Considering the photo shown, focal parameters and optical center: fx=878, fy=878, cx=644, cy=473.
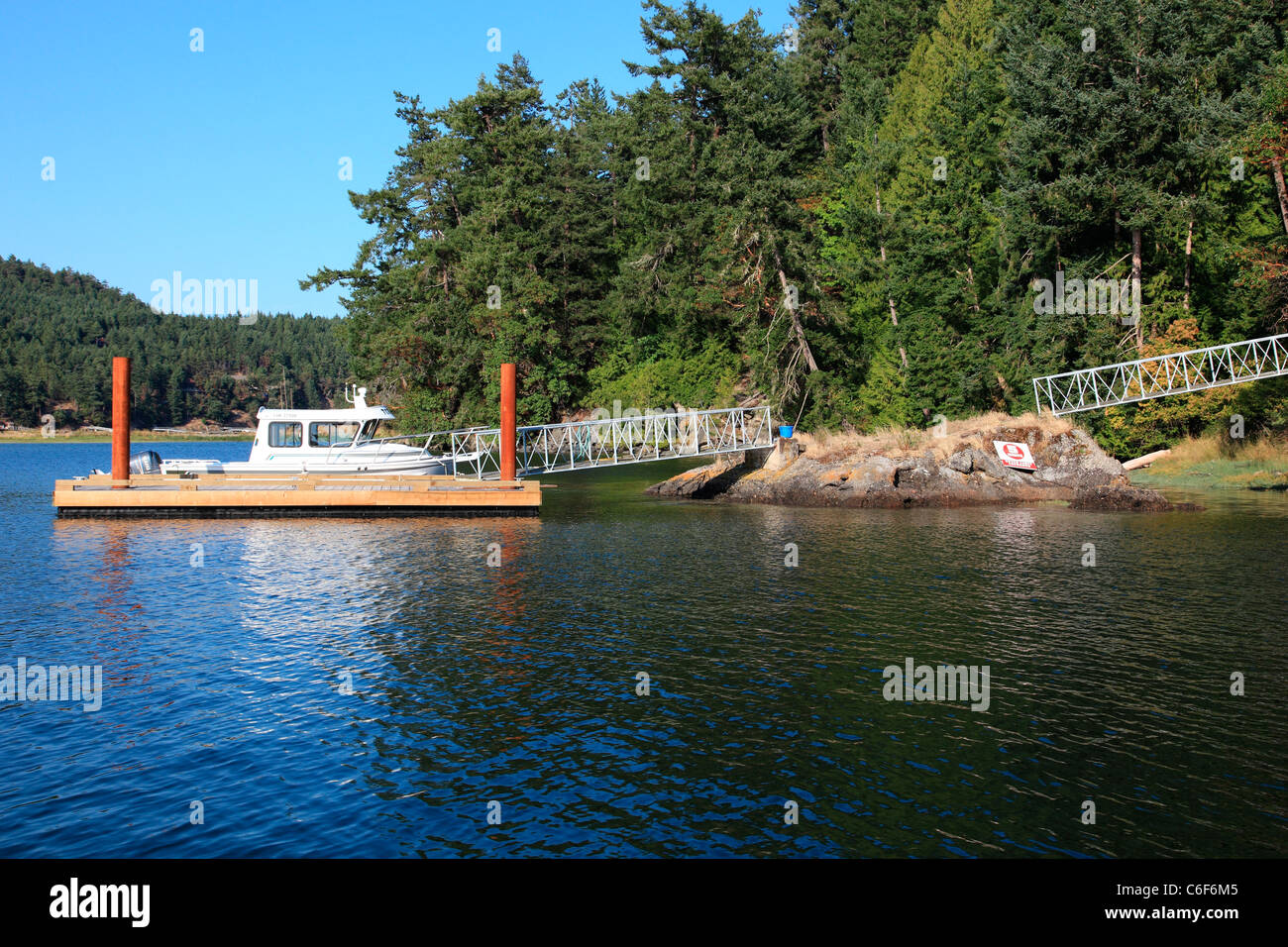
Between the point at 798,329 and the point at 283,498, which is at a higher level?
the point at 798,329

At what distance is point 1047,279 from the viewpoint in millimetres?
48281

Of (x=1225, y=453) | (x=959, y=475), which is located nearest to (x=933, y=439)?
(x=959, y=475)

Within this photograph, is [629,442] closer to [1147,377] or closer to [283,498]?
[283,498]

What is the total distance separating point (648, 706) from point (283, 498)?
26142 mm

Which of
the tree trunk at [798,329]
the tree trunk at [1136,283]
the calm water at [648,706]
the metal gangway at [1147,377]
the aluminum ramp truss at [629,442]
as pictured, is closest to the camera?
the calm water at [648,706]

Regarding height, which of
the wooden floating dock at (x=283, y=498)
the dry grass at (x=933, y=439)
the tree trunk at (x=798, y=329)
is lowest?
the wooden floating dock at (x=283, y=498)

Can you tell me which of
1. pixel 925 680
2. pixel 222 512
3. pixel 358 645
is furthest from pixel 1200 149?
pixel 222 512

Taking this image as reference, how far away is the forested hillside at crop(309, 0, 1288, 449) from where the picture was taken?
141 ft

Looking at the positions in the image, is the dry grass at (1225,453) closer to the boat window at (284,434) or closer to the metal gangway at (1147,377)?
the metal gangway at (1147,377)

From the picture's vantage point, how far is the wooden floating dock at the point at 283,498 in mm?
34625

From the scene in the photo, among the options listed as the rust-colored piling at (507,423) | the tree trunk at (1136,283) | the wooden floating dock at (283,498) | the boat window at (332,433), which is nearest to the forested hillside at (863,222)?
the tree trunk at (1136,283)

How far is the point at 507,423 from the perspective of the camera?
120ft
